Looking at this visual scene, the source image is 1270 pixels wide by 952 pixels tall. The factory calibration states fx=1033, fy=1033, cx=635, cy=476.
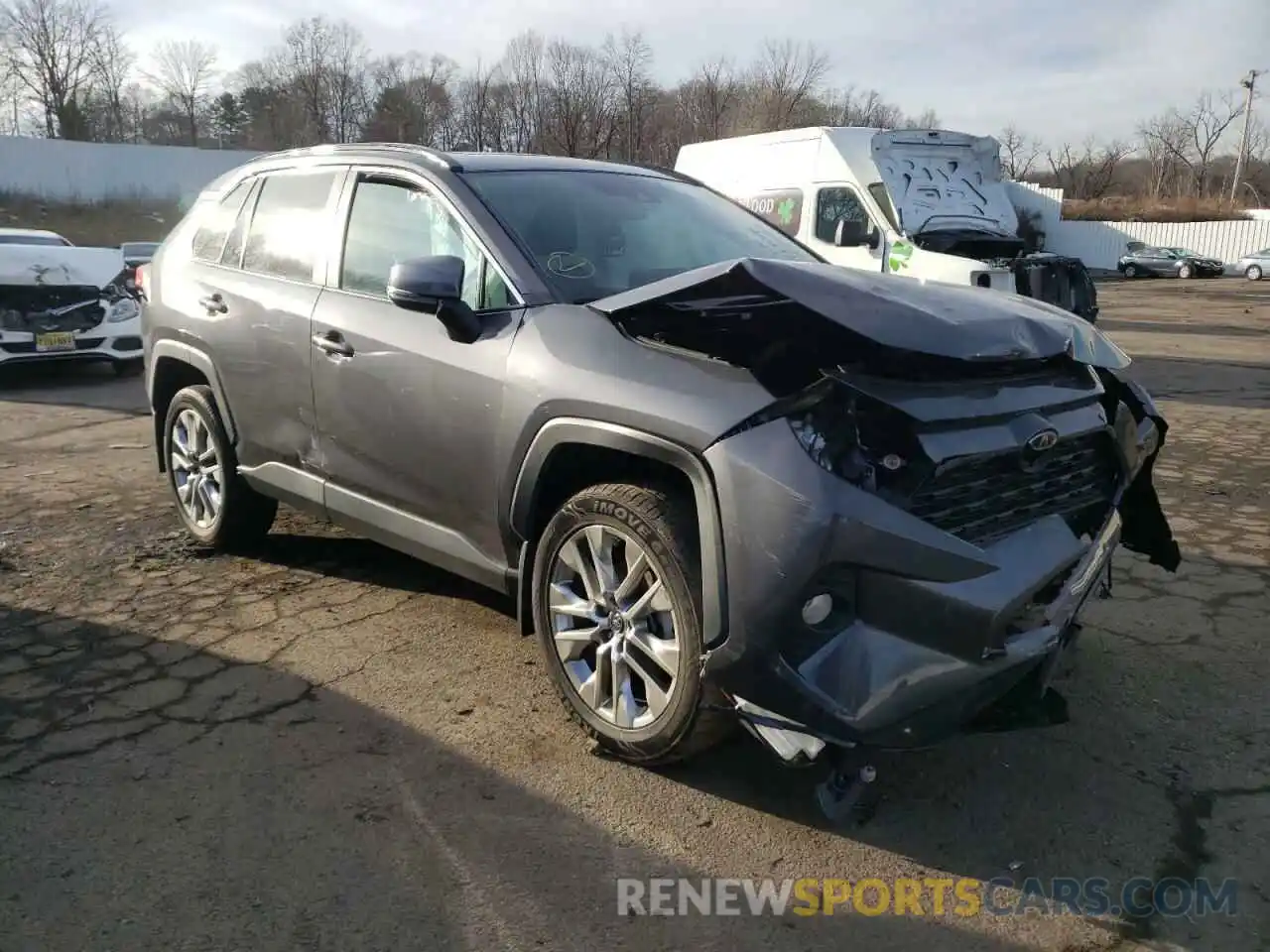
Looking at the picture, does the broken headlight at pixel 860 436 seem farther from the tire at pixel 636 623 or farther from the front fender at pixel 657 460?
the tire at pixel 636 623

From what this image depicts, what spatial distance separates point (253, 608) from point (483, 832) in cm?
203

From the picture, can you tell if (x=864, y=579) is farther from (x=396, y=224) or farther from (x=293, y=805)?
(x=396, y=224)

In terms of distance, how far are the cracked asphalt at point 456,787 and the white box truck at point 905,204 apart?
6.43 m

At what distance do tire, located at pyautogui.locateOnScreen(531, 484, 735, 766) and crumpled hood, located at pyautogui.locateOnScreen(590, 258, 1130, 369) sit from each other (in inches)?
22.8

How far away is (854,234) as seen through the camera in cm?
1045

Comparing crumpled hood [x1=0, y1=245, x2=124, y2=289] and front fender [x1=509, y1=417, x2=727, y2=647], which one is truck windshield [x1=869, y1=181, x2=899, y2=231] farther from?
front fender [x1=509, y1=417, x2=727, y2=647]

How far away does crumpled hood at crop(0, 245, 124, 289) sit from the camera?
10.0 meters

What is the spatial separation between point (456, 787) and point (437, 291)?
1500 millimetres

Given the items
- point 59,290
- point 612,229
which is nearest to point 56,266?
point 59,290

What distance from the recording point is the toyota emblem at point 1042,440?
2.78 metres

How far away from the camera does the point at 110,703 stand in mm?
3549

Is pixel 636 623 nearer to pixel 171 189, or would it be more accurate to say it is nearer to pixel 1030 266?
pixel 1030 266

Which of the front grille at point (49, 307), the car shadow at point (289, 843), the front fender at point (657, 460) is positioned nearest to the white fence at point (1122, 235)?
the front grille at point (49, 307)

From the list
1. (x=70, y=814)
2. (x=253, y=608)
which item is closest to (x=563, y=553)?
(x=70, y=814)
